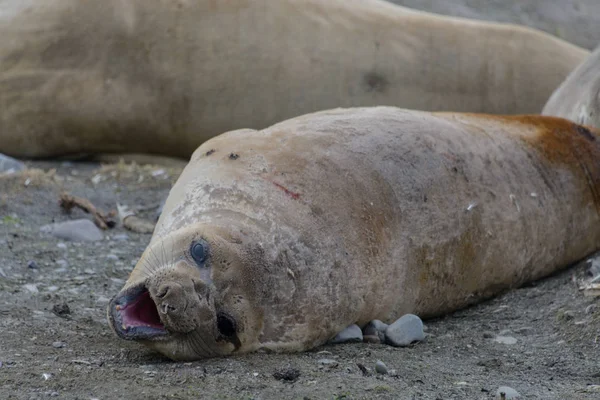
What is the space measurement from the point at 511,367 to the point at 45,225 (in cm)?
222

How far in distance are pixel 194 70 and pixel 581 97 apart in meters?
2.08

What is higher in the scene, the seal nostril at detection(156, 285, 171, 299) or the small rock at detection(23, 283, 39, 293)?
the seal nostril at detection(156, 285, 171, 299)

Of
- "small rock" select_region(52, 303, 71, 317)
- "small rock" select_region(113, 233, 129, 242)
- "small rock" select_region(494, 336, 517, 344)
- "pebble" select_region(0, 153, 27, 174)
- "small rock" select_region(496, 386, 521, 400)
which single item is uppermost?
"small rock" select_region(496, 386, 521, 400)

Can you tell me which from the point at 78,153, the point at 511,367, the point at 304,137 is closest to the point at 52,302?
the point at 304,137

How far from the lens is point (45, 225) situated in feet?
15.1

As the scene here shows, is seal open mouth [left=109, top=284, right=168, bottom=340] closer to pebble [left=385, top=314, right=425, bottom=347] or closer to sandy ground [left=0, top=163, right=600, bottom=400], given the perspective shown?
sandy ground [left=0, top=163, right=600, bottom=400]

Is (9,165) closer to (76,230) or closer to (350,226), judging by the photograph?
(76,230)

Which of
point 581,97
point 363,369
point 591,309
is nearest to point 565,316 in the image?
point 591,309

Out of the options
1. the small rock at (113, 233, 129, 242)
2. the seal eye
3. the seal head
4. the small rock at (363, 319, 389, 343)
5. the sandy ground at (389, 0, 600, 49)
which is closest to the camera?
the seal head

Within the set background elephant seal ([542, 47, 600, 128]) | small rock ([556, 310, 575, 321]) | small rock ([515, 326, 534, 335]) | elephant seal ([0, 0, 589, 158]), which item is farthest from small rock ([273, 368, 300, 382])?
elephant seal ([0, 0, 589, 158])

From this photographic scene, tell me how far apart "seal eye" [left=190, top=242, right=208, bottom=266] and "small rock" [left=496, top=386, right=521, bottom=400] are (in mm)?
A: 867

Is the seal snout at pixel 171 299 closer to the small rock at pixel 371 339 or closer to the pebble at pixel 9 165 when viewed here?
the small rock at pixel 371 339

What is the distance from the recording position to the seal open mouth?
2.92 metres

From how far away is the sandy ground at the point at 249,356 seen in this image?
2.76 metres
